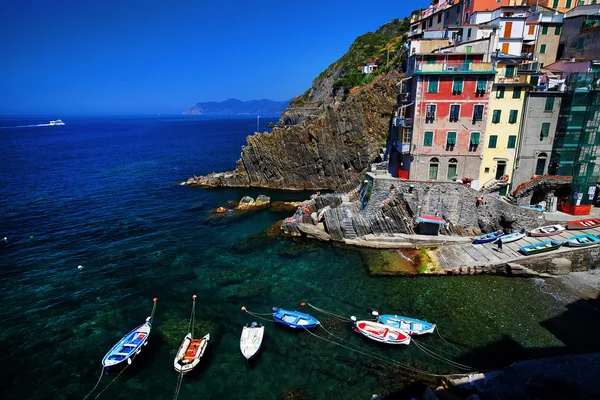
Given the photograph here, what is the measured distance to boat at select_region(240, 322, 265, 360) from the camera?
915 inches

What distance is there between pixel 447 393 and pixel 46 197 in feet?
235

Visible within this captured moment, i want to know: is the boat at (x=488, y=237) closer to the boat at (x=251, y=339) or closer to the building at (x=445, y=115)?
the building at (x=445, y=115)

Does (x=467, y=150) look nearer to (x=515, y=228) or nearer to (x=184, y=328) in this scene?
(x=515, y=228)

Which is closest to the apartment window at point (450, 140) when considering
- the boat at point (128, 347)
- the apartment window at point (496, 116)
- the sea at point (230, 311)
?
the apartment window at point (496, 116)

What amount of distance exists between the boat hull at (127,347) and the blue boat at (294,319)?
33.6 feet

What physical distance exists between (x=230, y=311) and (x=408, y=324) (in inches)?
597

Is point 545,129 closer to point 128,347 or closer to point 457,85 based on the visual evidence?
point 457,85

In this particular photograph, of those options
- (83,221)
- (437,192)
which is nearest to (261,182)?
(83,221)

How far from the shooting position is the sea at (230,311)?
21.8 metres

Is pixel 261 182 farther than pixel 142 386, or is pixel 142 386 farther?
pixel 261 182

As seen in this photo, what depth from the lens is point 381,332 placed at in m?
24.5

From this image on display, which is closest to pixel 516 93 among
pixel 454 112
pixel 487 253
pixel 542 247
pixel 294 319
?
pixel 454 112

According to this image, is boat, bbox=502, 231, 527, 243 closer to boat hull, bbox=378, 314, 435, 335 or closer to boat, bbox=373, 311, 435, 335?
boat, bbox=373, 311, 435, 335

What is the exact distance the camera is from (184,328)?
2653 cm
